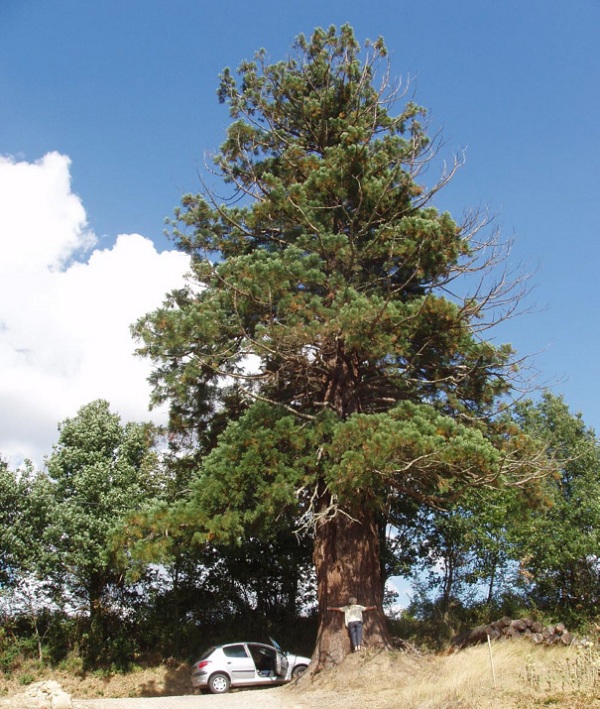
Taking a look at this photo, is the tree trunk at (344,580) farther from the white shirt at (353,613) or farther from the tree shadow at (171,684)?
the tree shadow at (171,684)

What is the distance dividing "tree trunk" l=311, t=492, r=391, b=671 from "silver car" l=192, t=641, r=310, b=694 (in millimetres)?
3341

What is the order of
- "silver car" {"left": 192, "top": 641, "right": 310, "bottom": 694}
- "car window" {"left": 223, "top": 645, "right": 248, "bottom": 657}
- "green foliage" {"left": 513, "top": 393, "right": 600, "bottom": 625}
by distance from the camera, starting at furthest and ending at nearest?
"green foliage" {"left": 513, "top": 393, "right": 600, "bottom": 625} → "car window" {"left": 223, "top": 645, "right": 248, "bottom": 657} → "silver car" {"left": 192, "top": 641, "right": 310, "bottom": 694}

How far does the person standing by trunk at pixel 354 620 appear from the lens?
33.4 ft

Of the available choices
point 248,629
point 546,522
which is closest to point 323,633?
point 248,629

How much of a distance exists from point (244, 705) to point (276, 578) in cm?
1117

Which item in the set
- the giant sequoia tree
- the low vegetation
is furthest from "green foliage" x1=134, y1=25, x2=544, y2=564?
the low vegetation

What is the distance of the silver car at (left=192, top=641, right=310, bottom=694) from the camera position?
13.4 m

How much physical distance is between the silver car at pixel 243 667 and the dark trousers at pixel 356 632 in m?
3.77

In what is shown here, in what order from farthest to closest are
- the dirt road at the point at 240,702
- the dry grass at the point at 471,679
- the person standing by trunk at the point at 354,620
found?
1. the person standing by trunk at the point at 354,620
2. the dirt road at the point at 240,702
3. the dry grass at the point at 471,679

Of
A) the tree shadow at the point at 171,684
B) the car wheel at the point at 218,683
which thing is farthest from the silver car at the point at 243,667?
the tree shadow at the point at 171,684

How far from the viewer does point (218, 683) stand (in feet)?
43.9

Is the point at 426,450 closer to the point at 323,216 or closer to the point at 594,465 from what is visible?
the point at 323,216

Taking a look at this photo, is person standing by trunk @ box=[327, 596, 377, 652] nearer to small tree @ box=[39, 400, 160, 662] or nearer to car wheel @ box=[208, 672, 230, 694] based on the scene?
car wheel @ box=[208, 672, 230, 694]

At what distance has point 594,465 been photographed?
20062mm
